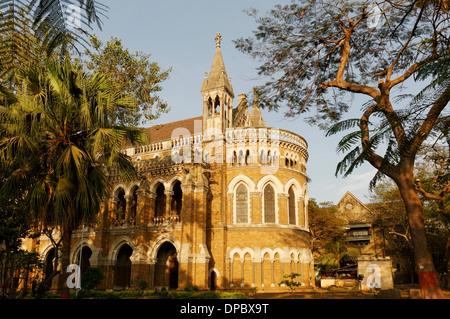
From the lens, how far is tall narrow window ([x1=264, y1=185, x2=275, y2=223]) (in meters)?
27.0

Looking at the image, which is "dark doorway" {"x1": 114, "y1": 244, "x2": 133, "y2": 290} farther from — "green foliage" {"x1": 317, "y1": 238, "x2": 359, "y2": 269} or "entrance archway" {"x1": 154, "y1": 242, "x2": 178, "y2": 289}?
"green foliage" {"x1": 317, "y1": 238, "x2": 359, "y2": 269}

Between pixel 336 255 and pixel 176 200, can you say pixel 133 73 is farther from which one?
pixel 336 255

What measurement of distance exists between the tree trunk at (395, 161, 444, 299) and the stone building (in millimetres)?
17113

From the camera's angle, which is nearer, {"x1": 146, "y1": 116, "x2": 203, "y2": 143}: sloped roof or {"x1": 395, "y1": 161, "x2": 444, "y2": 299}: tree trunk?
{"x1": 395, "y1": 161, "x2": 444, "y2": 299}: tree trunk

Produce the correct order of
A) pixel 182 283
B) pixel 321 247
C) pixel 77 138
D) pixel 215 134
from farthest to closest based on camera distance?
1. pixel 321 247
2. pixel 215 134
3. pixel 182 283
4. pixel 77 138

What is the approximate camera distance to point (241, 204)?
27.2m

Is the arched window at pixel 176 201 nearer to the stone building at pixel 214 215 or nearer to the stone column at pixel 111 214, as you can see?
the stone building at pixel 214 215

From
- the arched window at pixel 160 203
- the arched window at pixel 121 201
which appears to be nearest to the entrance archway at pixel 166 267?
the arched window at pixel 160 203

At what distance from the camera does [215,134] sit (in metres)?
28.6

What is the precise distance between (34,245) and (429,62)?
3302 centimetres

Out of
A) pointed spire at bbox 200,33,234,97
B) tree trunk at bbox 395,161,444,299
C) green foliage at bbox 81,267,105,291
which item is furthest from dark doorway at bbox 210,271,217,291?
tree trunk at bbox 395,161,444,299

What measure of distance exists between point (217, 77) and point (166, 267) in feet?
51.1
